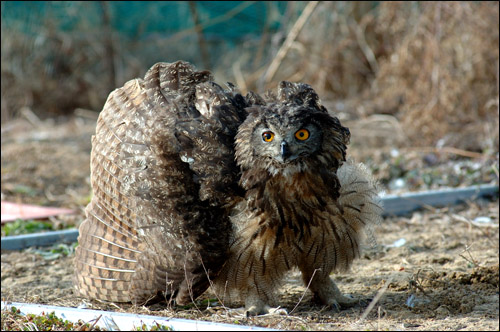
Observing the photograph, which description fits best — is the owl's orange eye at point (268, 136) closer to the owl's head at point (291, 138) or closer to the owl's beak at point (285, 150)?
the owl's head at point (291, 138)

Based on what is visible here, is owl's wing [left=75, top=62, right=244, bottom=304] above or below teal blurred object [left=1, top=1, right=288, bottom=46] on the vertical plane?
below

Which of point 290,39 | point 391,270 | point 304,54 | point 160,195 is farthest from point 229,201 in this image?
point 304,54

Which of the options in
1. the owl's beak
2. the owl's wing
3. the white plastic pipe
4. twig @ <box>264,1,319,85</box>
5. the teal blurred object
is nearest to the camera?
the white plastic pipe

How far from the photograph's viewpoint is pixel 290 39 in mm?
9031

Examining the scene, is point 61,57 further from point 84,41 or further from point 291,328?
point 291,328

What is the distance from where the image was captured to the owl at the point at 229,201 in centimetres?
→ 366

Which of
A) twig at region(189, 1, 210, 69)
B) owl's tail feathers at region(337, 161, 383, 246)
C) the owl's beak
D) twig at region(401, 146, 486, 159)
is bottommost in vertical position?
owl's tail feathers at region(337, 161, 383, 246)

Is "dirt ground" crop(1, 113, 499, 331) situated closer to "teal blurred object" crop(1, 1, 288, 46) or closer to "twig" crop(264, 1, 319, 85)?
"twig" crop(264, 1, 319, 85)

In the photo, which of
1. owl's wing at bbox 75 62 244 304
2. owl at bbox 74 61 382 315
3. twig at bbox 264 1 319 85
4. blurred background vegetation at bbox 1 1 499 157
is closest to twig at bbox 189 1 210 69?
blurred background vegetation at bbox 1 1 499 157

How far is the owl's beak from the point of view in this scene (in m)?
3.43

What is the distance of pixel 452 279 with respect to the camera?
14.4ft

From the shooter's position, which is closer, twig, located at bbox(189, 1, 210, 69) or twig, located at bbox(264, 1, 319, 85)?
twig, located at bbox(264, 1, 319, 85)

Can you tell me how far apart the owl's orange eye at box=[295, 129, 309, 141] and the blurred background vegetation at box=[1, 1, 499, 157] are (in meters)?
4.30

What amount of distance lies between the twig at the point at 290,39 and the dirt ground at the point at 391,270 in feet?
7.00
